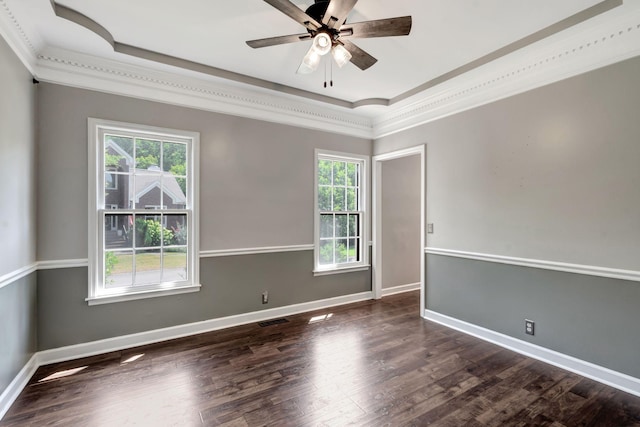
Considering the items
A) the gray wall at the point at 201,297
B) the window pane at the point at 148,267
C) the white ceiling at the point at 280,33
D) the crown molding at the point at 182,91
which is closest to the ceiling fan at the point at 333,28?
the white ceiling at the point at 280,33

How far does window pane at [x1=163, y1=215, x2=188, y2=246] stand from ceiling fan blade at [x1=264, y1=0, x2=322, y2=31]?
2338mm

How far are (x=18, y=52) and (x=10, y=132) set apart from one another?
664mm

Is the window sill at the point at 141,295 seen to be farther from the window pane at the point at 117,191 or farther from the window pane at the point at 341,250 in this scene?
the window pane at the point at 341,250

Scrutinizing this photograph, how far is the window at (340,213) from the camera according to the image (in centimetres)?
425

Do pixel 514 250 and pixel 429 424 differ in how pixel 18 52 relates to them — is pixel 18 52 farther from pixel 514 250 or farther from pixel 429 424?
pixel 514 250

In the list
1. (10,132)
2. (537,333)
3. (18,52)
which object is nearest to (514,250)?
(537,333)

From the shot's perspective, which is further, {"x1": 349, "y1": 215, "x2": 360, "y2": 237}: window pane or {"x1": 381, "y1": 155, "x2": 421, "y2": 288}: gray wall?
{"x1": 381, "y1": 155, "x2": 421, "y2": 288}: gray wall

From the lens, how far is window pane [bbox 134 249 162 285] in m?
3.07

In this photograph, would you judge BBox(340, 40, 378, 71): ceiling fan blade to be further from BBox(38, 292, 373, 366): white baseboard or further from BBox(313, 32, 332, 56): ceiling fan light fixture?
BBox(38, 292, 373, 366): white baseboard

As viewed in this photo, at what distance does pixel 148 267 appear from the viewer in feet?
10.2

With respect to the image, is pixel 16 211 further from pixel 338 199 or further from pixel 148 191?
pixel 338 199

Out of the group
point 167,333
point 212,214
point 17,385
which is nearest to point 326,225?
point 212,214

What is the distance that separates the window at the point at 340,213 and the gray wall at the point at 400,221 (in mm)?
424

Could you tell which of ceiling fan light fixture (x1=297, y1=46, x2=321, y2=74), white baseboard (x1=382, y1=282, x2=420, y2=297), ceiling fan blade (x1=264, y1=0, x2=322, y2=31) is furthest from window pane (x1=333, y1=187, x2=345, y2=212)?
ceiling fan blade (x1=264, y1=0, x2=322, y2=31)
